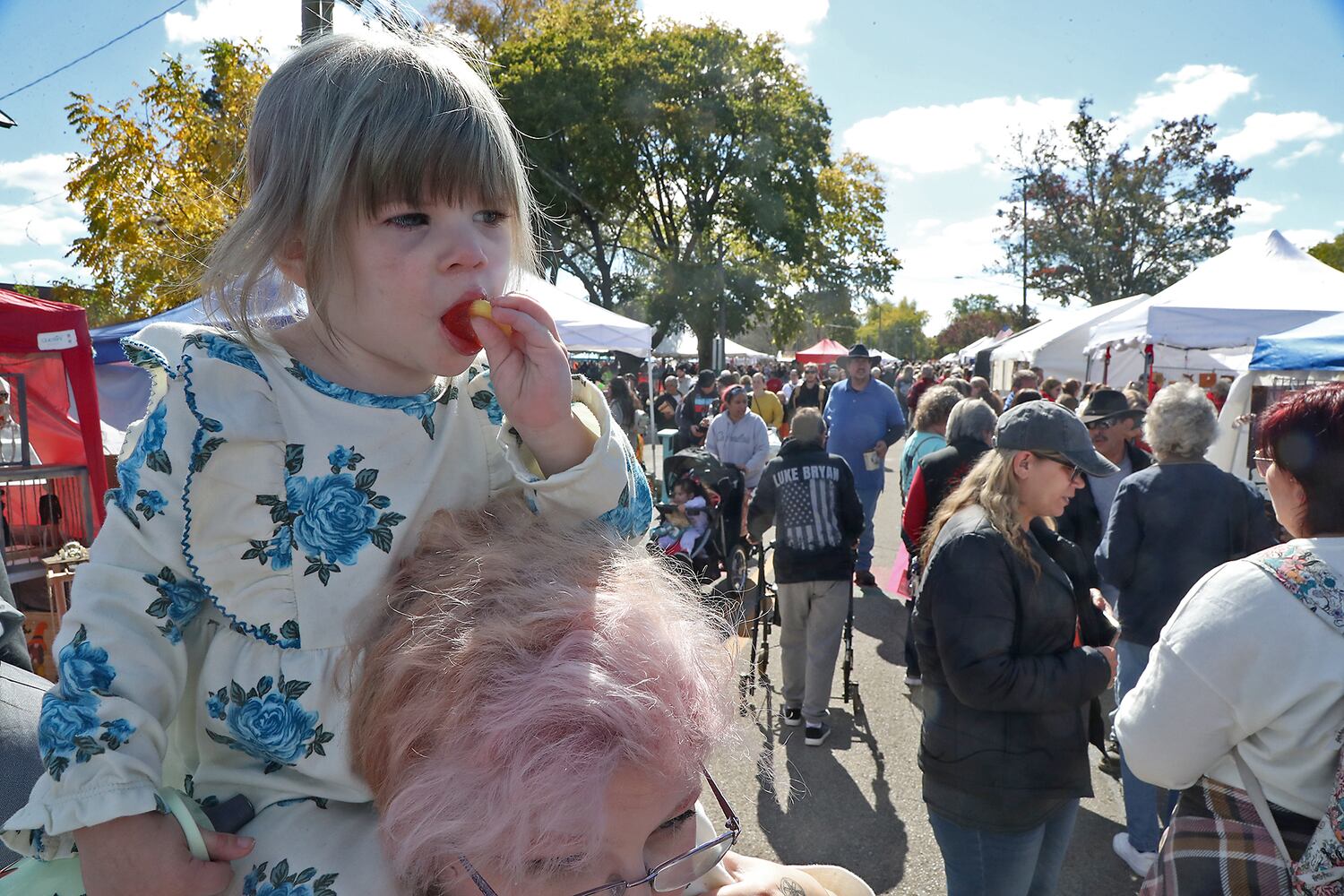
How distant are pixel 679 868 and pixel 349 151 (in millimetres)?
865

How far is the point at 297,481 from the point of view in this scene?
0.90 meters

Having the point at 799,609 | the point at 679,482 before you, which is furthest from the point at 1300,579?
the point at 679,482

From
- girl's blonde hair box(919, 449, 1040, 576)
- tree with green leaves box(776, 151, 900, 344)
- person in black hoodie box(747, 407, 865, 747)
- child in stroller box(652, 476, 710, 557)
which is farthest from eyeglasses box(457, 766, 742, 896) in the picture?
tree with green leaves box(776, 151, 900, 344)

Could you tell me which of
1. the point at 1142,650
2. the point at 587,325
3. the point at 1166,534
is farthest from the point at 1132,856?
the point at 587,325

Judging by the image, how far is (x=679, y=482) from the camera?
21.5 ft

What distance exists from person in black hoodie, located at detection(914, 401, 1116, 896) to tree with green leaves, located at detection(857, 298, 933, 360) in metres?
96.6

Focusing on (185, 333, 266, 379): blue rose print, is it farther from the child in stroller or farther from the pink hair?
the child in stroller

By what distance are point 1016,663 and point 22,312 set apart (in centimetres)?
477

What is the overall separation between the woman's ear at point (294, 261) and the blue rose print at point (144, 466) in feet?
0.72

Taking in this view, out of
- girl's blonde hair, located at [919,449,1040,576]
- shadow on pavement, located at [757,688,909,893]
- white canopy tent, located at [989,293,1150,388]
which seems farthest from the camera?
white canopy tent, located at [989,293,1150,388]

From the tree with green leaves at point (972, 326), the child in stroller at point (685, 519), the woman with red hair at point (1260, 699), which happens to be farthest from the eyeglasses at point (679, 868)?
the tree with green leaves at point (972, 326)

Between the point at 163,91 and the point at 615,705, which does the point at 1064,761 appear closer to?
the point at 615,705

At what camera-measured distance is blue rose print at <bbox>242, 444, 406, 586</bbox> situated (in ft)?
2.88

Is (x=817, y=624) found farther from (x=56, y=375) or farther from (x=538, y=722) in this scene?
(x=56, y=375)
